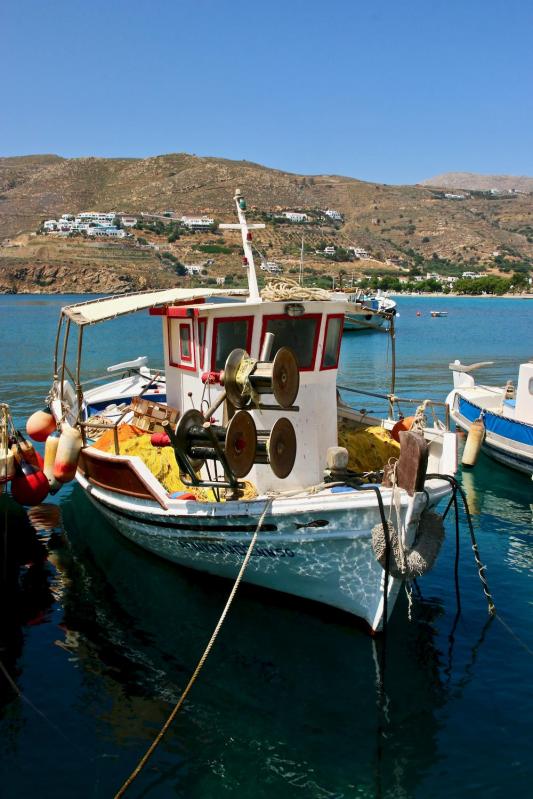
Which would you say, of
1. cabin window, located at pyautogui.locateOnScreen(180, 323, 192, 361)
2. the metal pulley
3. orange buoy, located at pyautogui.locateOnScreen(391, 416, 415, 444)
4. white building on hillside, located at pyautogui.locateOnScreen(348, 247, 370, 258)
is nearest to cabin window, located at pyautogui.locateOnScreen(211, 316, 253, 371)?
cabin window, located at pyautogui.locateOnScreen(180, 323, 192, 361)

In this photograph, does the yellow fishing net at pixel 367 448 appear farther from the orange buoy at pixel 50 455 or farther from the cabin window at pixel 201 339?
the orange buoy at pixel 50 455

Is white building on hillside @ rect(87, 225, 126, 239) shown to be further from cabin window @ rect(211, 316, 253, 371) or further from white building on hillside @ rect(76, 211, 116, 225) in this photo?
cabin window @ rect(211, 316, 253, 371)

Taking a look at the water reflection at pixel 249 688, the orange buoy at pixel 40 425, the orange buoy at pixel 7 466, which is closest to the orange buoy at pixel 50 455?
A: the orange buoy at pixel 7 466

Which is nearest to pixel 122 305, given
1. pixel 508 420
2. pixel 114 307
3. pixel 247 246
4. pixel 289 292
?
pixel 114 307

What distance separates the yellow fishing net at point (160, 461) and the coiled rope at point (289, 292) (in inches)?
110

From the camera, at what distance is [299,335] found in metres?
10.8

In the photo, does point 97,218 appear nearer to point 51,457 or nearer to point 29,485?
point 51,457

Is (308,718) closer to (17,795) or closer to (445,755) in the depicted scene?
(445,755)

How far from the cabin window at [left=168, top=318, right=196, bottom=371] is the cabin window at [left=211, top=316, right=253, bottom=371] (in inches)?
27.3

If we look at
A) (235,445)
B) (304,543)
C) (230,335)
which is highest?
(230,335)

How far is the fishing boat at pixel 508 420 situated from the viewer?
18.8 m

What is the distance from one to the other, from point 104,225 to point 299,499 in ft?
586

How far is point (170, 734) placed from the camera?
7777mm

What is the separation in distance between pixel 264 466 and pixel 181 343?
8.37ft
